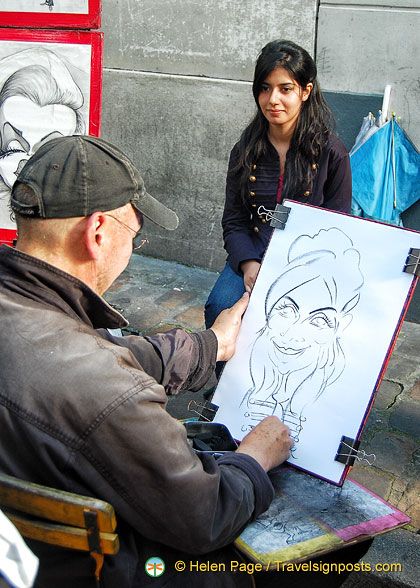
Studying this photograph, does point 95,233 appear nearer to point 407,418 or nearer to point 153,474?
point 153,474

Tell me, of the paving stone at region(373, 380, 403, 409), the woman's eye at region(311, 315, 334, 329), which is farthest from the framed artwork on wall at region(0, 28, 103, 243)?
the paving stone at region(373, 380, 403, 409)

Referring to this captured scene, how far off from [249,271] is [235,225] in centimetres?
27

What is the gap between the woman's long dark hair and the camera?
242cm

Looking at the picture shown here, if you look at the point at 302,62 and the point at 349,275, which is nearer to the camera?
the point at 349,275

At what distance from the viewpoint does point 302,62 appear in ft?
7.96

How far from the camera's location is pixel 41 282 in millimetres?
1359

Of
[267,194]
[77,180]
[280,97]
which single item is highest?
[280,97]

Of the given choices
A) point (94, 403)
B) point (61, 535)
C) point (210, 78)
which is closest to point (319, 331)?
point (94, 403)

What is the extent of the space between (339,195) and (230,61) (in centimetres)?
203

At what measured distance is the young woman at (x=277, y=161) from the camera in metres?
2.44

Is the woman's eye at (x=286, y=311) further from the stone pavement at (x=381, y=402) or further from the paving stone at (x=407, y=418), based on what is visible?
the paving stone at (x=407, y=418)

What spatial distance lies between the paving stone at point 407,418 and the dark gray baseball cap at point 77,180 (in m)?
1.97

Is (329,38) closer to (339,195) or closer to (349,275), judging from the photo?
(339,195)

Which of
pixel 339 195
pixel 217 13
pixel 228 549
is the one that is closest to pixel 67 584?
pixel 228 549
